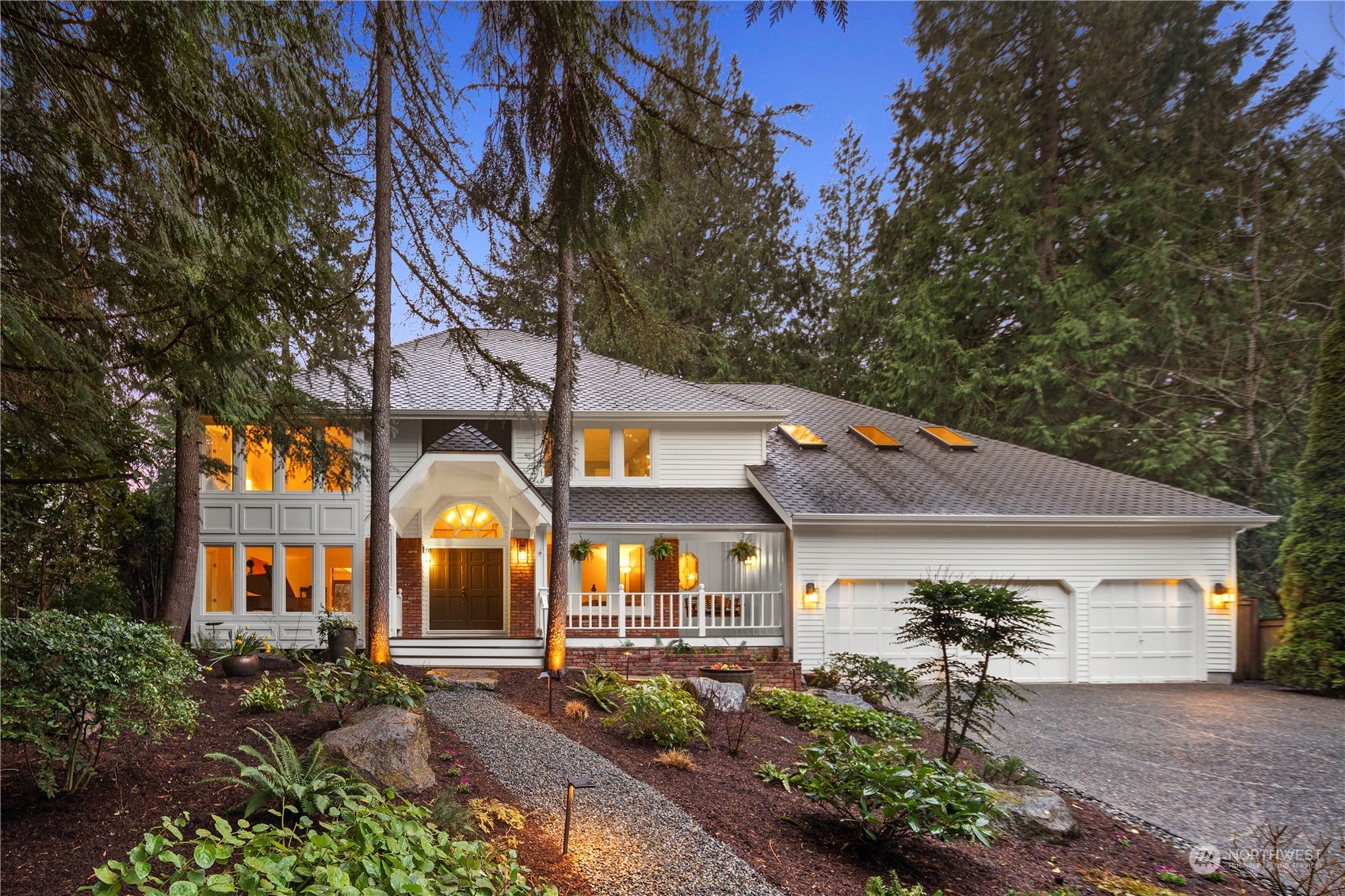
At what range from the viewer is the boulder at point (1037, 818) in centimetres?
512

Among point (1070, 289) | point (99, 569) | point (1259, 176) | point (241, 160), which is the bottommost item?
point (99, 569)

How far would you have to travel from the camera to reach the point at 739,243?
2448 cm

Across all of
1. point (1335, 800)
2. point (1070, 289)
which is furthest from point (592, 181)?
point (1070, 289)

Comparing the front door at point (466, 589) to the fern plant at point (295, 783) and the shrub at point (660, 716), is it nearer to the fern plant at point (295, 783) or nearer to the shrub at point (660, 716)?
the shrub at point (660, 716)

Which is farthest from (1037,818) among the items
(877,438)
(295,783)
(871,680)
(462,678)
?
(877,438)

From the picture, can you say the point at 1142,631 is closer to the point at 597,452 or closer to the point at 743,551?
the point at 743,551

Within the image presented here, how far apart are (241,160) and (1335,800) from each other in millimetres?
10242

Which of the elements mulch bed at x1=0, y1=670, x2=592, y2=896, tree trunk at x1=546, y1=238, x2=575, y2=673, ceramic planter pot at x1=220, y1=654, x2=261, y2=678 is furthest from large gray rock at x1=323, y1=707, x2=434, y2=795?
tree trunk at x1=546, y1=238, x2=575, y2=673

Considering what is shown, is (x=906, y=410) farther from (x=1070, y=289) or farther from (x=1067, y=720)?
(x=1067, y=720)

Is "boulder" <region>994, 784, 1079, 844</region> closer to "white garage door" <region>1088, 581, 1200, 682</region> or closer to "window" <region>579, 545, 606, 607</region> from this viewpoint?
"white garage door" <region>1088, 581, 1200, 682</region>

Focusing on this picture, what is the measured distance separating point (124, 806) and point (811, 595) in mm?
10022

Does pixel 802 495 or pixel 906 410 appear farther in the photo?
pixel 906 410

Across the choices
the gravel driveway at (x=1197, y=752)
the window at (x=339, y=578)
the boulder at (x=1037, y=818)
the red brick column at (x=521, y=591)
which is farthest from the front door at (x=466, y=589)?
the boulder at (x=1037, y=818)

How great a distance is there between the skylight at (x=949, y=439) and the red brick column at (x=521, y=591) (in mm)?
9546
